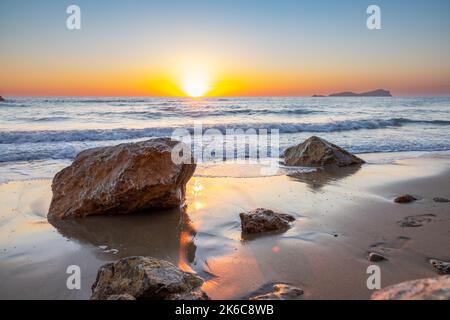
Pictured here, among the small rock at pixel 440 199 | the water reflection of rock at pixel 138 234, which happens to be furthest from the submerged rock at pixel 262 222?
the small rock at pixel 440 199

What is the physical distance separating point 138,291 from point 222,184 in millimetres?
4648

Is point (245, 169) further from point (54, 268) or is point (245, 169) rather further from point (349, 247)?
point (54, 268)

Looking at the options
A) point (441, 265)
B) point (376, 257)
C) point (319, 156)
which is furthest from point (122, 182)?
point (319, 156)

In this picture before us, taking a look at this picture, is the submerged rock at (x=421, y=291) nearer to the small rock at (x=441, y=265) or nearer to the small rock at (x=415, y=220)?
the small rock at (x=441, y=265)

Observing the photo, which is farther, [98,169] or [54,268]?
[98,169]

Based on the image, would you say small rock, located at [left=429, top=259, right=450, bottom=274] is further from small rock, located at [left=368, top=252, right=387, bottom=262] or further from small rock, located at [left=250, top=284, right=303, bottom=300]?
small rock, located at [left=250, top=284, right=303, bottom=300]

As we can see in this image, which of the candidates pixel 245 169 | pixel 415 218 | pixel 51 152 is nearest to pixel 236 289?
pixel 415 218

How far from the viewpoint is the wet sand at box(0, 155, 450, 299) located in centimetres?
337

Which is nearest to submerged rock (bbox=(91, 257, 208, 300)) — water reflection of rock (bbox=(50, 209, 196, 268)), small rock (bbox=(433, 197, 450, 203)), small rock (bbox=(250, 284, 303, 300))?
small rock (bbox=(250, 284, 303, 300))

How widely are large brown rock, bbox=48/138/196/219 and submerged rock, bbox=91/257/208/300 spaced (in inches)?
89.1

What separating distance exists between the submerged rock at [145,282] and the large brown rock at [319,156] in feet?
22.2

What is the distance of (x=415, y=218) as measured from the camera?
5.10 metres

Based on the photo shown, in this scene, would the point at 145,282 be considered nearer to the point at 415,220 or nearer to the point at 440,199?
the point at 415,220

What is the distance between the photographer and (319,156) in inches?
371
